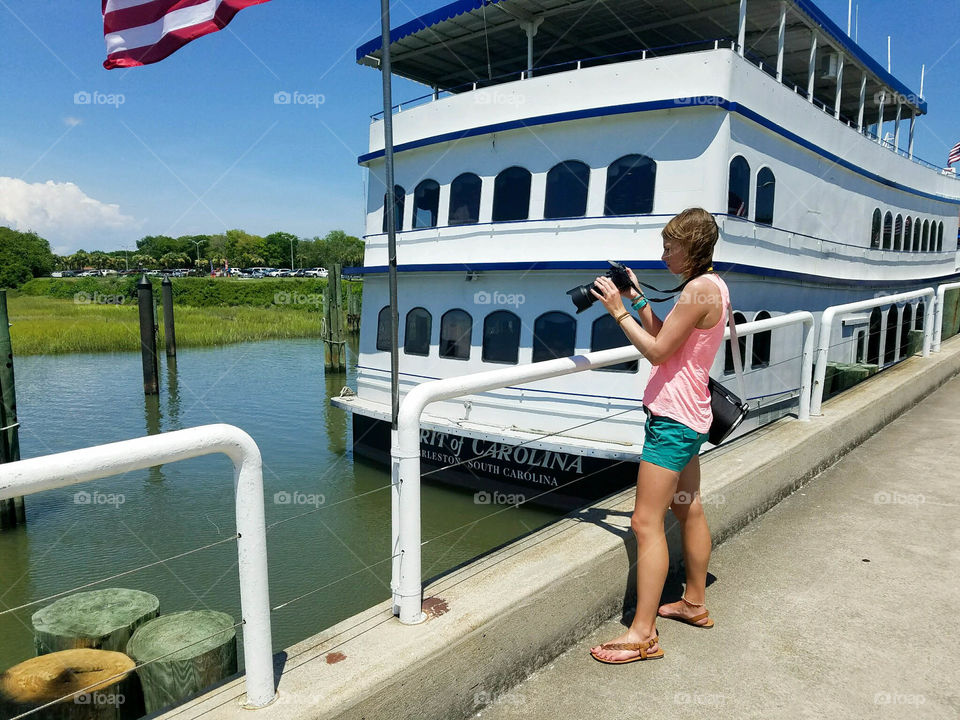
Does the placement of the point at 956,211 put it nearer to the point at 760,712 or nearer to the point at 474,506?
the point at 474,506

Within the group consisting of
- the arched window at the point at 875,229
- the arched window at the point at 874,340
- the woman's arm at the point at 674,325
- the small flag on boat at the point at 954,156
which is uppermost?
the small flag on boat at the point at 954,156

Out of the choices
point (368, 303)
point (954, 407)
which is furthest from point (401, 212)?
point (954, 407)

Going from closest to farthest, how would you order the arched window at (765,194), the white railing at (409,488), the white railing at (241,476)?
1. the white railing at (241,476)
2. the white railing at (409,488)
3. the arched window at (765,194)

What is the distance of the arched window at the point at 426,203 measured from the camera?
10.6 m

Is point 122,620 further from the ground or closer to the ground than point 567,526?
closer to the ground

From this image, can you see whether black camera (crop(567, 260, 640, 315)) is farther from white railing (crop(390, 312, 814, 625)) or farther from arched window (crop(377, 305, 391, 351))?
arched window (crop(377, 305, 391, 351))

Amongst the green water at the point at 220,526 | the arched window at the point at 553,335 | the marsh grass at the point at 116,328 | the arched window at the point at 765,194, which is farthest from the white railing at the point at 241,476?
the marsh grass at the point at 116,328

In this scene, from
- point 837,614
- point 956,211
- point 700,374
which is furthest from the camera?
point 956,211

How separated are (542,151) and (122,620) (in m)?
7.68

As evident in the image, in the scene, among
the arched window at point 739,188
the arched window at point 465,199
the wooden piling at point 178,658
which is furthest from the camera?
the arched window at point 465,199

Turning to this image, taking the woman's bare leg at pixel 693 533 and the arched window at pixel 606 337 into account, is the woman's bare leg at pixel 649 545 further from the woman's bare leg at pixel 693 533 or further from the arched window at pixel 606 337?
the arched window at pixel 606 337

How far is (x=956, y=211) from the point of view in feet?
61.1

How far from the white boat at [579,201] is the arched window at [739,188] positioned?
0.03m

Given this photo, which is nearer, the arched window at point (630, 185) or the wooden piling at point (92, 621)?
the wooden piling at point (92, 621)
